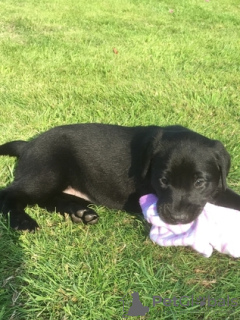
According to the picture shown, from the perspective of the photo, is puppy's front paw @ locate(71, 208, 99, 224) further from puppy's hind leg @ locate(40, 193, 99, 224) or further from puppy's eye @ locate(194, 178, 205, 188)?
puppy's eye @ locate(194, 178, 205, 188)

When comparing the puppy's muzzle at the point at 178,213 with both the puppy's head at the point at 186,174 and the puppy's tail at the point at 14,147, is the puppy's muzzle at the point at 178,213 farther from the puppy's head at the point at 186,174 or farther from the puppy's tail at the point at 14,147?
the puppy's tail at the point at 14,147

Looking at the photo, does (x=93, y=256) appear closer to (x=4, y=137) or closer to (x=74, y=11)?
(x=4, y=137)

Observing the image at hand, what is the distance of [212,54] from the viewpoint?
670 cm

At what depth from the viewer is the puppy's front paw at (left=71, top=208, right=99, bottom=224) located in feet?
9.20

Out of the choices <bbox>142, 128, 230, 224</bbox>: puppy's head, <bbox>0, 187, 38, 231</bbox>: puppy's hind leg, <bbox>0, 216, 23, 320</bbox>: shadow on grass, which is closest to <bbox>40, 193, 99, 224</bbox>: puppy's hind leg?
<bbox>0, 187, 38, 231</bbox>: puppy's hind leg

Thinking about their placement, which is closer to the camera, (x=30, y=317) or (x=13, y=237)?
(x=30, y=317)

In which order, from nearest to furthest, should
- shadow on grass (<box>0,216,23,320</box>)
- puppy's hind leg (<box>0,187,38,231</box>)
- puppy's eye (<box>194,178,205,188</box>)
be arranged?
1. shadow on grass (<box>0,216,23,320</box>)
2. puppy's eye (<box>194,178,205,188</box>)
3. puppy's hind leg (<box>0,187,38,231</box>)

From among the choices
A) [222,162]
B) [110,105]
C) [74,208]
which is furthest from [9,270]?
[110,105]

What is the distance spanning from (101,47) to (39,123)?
2958mm

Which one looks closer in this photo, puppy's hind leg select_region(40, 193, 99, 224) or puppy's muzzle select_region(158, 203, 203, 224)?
puppy's muzzle select_region(158, 203, 203, 224)

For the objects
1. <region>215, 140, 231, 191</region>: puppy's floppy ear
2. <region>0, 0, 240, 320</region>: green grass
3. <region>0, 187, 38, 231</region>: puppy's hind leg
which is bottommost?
<region>0, 187, 38, 231</region>: puppy's hind leg

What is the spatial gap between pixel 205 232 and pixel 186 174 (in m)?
0.39

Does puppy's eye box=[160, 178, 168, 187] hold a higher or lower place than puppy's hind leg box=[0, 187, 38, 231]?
higher

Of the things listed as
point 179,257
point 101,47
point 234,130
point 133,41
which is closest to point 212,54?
point 133,41
